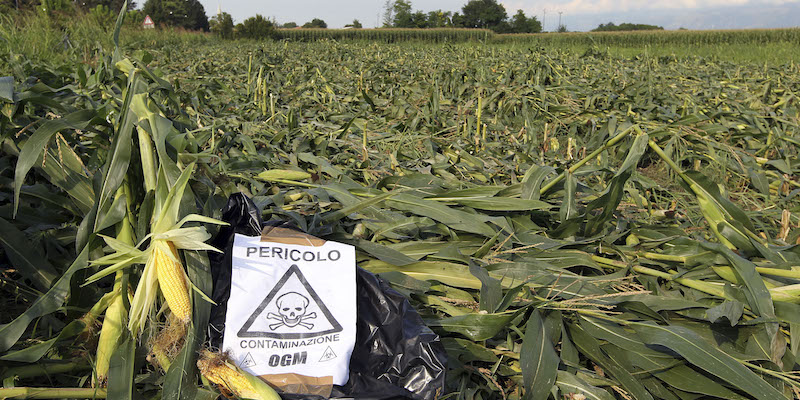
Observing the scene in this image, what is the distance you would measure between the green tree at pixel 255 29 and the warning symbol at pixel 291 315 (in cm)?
2566

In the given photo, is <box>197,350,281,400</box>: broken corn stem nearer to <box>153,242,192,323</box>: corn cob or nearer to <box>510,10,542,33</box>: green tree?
<box>153,242,192,323</box>: corn cob

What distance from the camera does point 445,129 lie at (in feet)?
12.4

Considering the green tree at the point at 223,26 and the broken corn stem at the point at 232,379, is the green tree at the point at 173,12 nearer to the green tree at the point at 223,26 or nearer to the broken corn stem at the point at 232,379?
the green tree at the point at 223,26

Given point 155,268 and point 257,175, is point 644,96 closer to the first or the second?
point 257,175

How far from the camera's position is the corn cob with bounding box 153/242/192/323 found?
99cm

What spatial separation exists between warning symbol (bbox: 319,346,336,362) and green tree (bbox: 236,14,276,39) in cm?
2577

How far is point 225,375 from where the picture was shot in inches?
40.1

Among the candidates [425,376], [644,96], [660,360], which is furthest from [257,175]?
[644,96]

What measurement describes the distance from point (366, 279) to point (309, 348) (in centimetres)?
21

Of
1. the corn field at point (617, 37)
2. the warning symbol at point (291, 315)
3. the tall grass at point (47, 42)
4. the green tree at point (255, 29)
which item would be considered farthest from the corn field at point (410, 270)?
the green tree at point (255, 29)

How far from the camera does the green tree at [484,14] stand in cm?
7838

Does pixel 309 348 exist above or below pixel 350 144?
below

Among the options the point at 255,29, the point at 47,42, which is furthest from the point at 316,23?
the point at 47,42

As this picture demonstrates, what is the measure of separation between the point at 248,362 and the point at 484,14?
85023mm
